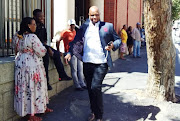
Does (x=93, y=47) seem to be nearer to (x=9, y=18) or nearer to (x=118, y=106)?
(x=118, y=106)

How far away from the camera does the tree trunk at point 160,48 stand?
5.12 m

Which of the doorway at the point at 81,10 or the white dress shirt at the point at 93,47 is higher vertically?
the doorway at the point at 81,10

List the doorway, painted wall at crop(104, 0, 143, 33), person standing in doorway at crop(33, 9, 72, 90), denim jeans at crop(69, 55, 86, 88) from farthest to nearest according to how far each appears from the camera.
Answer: painted wall at crop(104, 0, 143, 33) → the doorway → denim jeans at crop(69, 55, 86, 88) → person standing in doorway at crop(33, 9, 72, 90)

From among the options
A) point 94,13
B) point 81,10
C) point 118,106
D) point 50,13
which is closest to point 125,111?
point 118,106

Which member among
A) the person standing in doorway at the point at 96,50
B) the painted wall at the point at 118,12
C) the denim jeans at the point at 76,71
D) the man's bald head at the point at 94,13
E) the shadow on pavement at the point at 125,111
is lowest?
the shadow on pavement at the point at 125,111

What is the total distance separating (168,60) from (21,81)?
3.18m

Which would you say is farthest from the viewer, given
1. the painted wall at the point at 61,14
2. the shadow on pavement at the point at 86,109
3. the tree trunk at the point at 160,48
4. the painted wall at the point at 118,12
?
the painted wall at the point at 118,12

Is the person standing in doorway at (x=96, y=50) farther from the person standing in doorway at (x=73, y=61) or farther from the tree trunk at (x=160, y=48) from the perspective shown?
the person standing in doorway at (x=73, y=61)

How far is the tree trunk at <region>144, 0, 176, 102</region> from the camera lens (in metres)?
5.12

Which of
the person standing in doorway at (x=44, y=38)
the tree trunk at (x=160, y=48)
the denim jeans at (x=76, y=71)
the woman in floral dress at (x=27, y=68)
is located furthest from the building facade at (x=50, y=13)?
the tree trunk at (x=160, y=48)

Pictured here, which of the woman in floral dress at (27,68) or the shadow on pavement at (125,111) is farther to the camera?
the shadow on pavement at (125,111)

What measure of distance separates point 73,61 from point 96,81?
2.27 m

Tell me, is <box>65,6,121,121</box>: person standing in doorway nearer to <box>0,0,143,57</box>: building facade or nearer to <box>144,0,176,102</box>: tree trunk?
<box>144,0,176,102</box>: tree trunk

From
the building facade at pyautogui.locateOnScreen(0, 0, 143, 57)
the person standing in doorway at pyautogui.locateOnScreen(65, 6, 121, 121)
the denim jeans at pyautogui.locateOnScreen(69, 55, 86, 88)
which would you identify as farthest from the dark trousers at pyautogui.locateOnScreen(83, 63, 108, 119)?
the denim jeans at pyautogui.locateOnScreen(69, 55, 86, 88)
